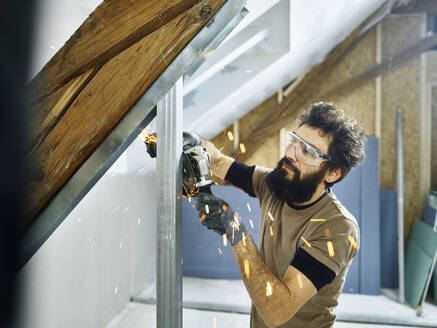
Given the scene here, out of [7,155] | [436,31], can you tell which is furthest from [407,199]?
[7,155]

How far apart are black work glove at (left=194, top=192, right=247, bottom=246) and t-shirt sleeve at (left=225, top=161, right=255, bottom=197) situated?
388 mm

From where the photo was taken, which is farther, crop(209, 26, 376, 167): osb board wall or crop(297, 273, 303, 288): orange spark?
crop(209, 26, 376, 167): osb board wall

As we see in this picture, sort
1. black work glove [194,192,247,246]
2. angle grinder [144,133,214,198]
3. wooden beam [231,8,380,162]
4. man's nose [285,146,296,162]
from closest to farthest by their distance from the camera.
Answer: angle grinder [144,133,214,198]
black work glove [194,192,247,246]
man's nose [285,146,296,162]
wooden beam [231,8,380,162]

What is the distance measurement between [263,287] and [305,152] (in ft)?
1.71

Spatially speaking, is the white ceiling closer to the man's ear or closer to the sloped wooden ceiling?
the sloped wooden ceiling

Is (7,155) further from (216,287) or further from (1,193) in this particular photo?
(216,287)

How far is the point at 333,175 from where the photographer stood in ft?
4.08

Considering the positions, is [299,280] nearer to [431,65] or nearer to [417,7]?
[431,65]

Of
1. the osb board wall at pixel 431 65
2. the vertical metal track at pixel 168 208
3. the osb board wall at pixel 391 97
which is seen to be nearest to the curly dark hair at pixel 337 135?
the vertical metal track at pixel 168 208

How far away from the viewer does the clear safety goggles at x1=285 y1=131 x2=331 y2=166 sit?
120 cm

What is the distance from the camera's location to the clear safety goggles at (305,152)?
1196 mm

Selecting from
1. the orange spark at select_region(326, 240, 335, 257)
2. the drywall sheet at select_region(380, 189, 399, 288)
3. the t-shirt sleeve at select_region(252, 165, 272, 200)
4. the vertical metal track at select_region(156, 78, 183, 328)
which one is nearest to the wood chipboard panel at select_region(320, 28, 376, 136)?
the drywall sheet at select_region(380, 189, 399, 288)

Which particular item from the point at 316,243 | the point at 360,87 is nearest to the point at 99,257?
the point at 316,243

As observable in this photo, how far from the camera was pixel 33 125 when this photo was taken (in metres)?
0.47
